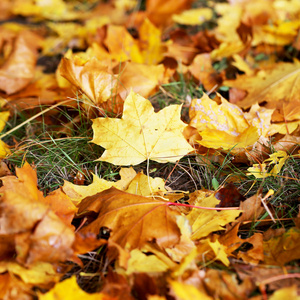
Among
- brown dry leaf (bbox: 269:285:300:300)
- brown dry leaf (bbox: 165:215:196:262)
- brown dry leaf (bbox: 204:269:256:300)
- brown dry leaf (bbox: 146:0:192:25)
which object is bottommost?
brown dry leaf (bbox: 204:269:256:300)

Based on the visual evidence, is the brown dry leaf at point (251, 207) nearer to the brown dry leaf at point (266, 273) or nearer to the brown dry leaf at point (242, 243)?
the brown dry leaf at point (242, 243)

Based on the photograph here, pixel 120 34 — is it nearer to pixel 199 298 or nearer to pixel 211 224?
pixel 211 224

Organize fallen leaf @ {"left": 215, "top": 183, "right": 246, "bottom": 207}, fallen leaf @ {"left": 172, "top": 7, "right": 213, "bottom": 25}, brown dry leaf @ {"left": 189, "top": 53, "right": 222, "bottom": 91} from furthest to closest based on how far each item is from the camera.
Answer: fallen leaf @ {"left": 172, "top": 7, "right": 213, "bottom": 25}, brown dry leaf @ {"left": 189, "top": 53, "right": 222, "bottom": 91}, fallen leaf @ {"left": 215, "top": 183, "right": 246, "bottom": 207}

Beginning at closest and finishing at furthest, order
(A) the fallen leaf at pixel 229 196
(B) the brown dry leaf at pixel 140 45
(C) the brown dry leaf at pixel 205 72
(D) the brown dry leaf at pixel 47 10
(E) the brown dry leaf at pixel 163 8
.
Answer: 1. (A) the fallen leaf at pixel 229 196
2. (C) the brown dry leaf at pixel 205 72
3. (B) the brown dry leaf at pixel 140 45
4. (E) the brown dry leaf at pixel 163 8
5. (D) the brown dry leaf at pixel 47 10

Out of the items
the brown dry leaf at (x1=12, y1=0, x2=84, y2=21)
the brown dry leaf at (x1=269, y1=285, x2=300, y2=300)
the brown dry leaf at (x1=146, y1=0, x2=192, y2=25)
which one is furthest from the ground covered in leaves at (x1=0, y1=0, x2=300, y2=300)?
the brown dry leaf at (x1=12, y1=0, x2=84, y2=21)

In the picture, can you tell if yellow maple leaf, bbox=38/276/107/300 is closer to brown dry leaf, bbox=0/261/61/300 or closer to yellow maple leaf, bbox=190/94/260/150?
brown dry leaf, bbox=0/261/61/300

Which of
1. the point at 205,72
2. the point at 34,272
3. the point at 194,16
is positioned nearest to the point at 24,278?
the point at 34,272

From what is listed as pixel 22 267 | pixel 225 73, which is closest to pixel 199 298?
pixel 22 267

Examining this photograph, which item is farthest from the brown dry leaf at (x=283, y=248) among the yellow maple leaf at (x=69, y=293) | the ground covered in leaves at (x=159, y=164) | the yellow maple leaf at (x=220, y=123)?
the yellow maple leaf at (x=69, y=293)
